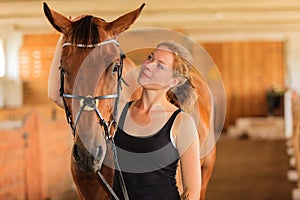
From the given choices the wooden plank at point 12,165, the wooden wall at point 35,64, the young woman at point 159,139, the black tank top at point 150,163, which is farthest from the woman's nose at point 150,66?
the wooden wall at point 35,64

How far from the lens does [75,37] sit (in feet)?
5.96

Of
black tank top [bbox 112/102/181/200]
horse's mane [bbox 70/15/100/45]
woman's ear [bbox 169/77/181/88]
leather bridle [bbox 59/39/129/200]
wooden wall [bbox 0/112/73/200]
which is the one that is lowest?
wooden wall [bbox 0/112/73/200]

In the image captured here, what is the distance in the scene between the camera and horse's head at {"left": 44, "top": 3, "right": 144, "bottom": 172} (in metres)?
1.74

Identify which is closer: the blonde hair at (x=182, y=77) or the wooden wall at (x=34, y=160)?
the blonde hair at (x=182, y=77)

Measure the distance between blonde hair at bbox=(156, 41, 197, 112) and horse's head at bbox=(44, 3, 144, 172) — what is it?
18 centimetres

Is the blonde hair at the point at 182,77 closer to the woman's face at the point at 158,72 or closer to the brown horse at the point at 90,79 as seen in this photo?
the woman's face at the point at 158,72

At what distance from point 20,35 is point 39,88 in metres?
1.24

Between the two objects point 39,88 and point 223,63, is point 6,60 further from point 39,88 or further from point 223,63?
point 223,63

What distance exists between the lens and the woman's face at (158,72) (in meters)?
1.82

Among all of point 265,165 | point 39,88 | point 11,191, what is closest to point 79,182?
point 11,191

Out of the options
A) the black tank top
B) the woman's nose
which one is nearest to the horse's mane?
the woman's nose

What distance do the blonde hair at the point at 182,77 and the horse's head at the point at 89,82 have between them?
18 centimetres

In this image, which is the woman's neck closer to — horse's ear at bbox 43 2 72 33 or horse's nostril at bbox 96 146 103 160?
horse's nostril at bbox 96 146 103 160

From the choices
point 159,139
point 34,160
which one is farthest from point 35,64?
point 159,139
